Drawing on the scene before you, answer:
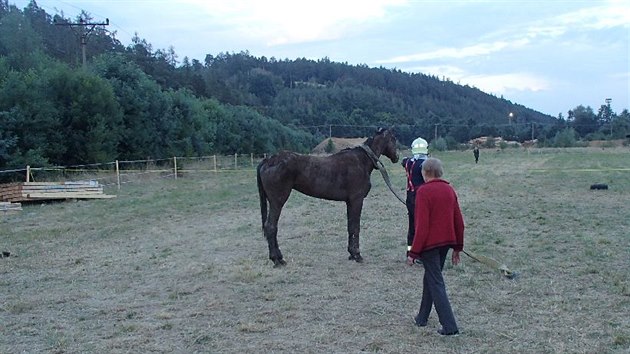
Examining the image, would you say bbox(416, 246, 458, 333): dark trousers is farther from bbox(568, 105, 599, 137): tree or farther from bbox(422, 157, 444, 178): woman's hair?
bbox(568, 105, 599, 137): tree

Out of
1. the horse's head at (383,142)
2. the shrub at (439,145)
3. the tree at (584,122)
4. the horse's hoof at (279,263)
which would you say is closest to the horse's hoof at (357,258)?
the horse's hoof at (279,263)

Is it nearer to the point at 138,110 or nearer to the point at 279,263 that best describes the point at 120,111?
the point at 138,110

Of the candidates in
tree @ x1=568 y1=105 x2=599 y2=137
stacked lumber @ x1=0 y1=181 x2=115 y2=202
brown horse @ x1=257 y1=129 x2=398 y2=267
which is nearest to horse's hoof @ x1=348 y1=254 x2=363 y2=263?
brown horse @ x1=257 y1=129 x2=398 y2=267

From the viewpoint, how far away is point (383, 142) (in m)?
Result: 9.02

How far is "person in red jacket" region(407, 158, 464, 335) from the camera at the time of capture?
5141 millimetres

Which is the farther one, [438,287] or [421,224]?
[438,287]

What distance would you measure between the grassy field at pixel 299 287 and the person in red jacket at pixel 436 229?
324 millimetres

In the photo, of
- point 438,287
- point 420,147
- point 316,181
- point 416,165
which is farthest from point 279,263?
point 438,287

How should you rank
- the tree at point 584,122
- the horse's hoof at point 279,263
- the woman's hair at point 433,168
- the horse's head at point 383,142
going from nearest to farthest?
the woman's hair at point 433,168 → the horse's hoof at point 279,263 → the horse's head at point 383,142 → the tree at point 584,122

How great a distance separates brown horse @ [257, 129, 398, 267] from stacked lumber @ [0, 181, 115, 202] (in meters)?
12.4

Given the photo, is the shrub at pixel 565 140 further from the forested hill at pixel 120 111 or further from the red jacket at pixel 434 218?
the red jacket at pixel 434 218

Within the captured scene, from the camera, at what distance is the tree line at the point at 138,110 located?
24062 millimetres

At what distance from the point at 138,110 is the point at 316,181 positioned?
83.4ft

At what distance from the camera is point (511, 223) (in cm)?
1219
